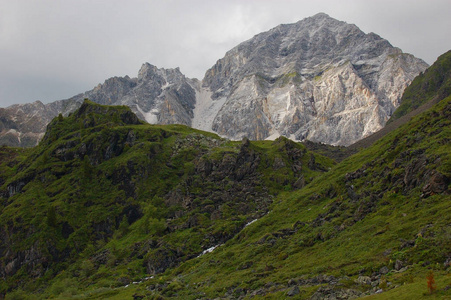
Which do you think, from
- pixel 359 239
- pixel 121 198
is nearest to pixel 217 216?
pixel 121 198

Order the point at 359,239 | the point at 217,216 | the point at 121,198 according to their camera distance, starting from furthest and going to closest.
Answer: the point at 121,198
the point at 217,216
the point at 359,239

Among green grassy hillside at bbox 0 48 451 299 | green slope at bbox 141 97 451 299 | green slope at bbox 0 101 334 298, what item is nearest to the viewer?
green slope at bbox 141 97 451 299

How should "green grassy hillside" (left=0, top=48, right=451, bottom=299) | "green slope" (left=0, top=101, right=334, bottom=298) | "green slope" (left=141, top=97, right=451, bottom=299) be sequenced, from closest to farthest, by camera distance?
"green slope" (left=141, top=97, right=451, bottom=299)
"green grassy hillside" (left=0, top=48, right=451, bottom=299)
"green slope" (left=0, top=101, right=334, bottom=298)

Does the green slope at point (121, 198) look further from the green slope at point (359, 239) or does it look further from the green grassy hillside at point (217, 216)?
the green slope at point (359, 239)

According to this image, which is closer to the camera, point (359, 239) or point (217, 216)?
point (359, 239)

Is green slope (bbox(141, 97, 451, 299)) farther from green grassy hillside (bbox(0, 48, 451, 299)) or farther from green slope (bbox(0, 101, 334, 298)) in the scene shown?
green slope (bbox(0, 101, 334, 298))

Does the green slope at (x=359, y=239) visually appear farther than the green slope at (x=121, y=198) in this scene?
No

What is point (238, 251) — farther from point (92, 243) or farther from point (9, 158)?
point (9, 158)

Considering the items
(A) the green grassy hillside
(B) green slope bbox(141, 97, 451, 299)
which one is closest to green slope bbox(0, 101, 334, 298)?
(A) the green grassy hillside

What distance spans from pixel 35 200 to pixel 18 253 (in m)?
22.5

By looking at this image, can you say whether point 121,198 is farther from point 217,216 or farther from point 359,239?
point 359,239

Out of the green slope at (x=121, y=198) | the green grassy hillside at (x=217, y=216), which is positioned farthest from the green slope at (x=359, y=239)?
the green slope at (x=121, y=198)

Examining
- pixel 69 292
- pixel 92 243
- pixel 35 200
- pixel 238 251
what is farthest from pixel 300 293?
pixel 35 200

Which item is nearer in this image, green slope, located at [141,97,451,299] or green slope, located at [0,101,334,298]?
green slope, located at [141,97,451,299]
